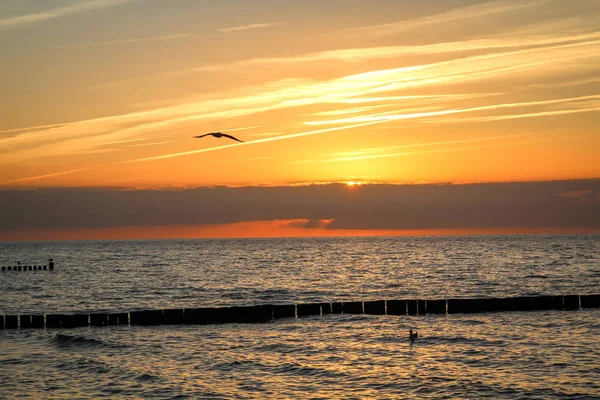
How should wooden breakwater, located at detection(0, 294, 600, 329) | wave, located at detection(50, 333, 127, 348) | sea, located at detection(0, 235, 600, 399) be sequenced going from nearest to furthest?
1. sea, located at detection(0, 235, 600, 399)
2. wave, located at detection(50, 333, 127, 348)
3. wooden breakwater, located at detection(0, 294, 600, 329)

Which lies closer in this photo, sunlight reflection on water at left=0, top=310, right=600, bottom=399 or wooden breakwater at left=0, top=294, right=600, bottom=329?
sunlight reflection on water at left=0, top=310, right=600, bottom=399

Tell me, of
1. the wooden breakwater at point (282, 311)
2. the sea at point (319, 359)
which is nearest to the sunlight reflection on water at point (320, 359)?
the sea at point (319, 359)

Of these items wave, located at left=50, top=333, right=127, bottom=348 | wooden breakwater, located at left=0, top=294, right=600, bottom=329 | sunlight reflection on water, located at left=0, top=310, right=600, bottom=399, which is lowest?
sunlight reflection on water, located at left=0, top=310, right=600, bottom=399

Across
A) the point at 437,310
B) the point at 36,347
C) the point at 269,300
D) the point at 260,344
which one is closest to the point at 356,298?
the point at 269,300

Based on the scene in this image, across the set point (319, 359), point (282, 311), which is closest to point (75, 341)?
point (282, 311)

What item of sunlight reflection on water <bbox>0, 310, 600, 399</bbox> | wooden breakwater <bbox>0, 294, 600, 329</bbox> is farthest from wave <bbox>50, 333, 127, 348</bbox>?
wooden breakwater <bbox>0, 294, 600, 329</bbox>

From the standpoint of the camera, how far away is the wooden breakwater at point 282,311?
40906 mm

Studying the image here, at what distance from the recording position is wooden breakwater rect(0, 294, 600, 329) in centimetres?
4091

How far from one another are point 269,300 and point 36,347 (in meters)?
27.0

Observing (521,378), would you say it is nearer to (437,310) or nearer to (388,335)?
(388,335)

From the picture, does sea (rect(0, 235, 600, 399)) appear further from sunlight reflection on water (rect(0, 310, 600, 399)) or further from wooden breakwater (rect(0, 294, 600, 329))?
wooden breakwater (rect(0, 294, 600, 329))

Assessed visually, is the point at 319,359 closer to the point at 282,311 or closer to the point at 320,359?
the point at 320,359

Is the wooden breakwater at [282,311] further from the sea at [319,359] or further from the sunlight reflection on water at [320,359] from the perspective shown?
the sunlight reflection on water at [320,359]

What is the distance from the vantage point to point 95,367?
A: 30.1 metres
